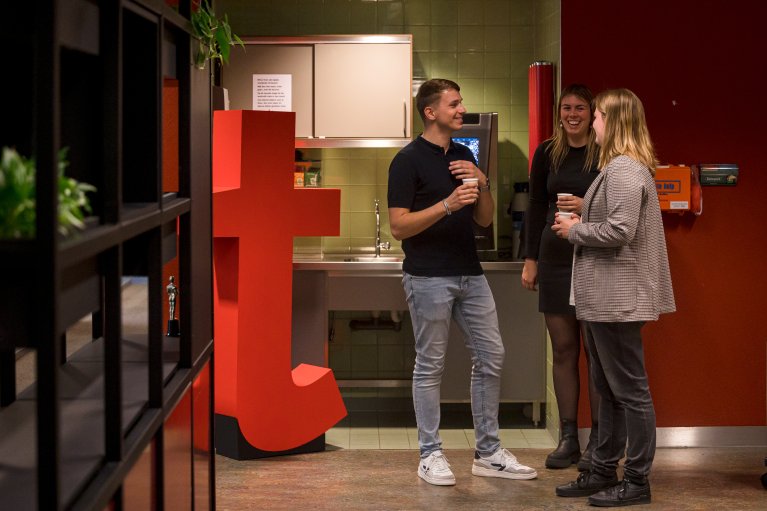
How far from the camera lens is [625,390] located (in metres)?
3.97

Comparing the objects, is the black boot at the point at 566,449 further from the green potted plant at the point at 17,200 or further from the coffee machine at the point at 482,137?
the green potted plant at the point at 17,200

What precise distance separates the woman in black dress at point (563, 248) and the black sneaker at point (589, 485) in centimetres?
12

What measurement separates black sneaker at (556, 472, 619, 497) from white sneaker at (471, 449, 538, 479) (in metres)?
0.27

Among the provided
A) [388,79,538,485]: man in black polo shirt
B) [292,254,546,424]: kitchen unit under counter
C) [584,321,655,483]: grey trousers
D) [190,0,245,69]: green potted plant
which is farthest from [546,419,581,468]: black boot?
[190,0,245,69]: green potted plant

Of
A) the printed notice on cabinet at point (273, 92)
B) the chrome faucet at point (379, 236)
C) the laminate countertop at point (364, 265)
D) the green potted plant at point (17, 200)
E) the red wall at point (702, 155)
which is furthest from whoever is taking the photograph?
the chrome faucet at point (379, 236)

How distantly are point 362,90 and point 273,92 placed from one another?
1.57 feet

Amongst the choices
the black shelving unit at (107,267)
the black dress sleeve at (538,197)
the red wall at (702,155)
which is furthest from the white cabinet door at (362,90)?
the black shelving unit at (107,267)

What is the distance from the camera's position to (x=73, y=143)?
2.07 m

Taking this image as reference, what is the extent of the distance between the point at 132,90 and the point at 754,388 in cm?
380

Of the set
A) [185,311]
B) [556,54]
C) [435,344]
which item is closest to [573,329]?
[435,344]

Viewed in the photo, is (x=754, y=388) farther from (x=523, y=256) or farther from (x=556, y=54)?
(x=556, y=54)

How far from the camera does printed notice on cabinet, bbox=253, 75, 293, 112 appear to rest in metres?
5.77

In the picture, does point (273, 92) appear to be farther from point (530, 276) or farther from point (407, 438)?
point (407, 438)

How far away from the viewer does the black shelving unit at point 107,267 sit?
1460 mm
